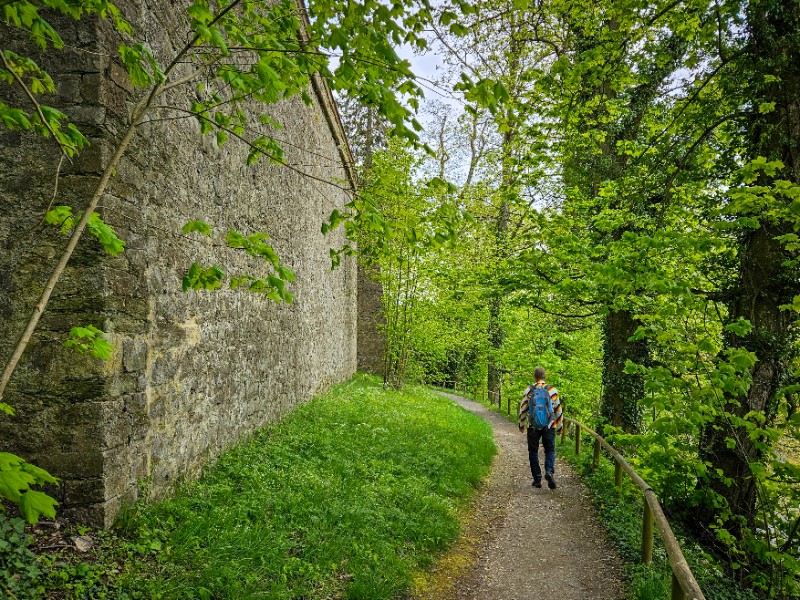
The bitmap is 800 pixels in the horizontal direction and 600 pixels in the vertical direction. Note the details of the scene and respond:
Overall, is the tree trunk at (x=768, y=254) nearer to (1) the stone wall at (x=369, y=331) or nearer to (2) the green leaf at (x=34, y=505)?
(2) the green leaf at (x=34, y=505)

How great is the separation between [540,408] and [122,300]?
20.6 feet

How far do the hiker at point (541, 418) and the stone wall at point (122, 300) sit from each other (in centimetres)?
457

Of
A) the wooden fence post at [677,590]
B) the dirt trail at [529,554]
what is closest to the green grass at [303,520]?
the dirt trail at [529,554]

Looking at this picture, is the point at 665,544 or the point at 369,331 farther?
the point at 369,331

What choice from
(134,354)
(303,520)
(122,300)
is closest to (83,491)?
(134,354)

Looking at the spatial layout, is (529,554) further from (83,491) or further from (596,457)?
(83,491)

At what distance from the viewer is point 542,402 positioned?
7.95 meters

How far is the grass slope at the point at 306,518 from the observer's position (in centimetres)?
383

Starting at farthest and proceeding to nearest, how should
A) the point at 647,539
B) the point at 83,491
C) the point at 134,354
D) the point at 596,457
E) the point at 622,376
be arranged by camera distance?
the point at 622,376 → the point at 596,457 → the point at 647,539 → the point at 134,354 → the point at 83,491

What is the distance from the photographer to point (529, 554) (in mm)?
5891

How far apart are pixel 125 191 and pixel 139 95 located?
869mm

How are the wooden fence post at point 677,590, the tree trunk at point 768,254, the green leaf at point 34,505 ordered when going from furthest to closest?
the tree trunk at point 768,254 → the wooden fence post at point 677,590 → the green leaf at point 34,505

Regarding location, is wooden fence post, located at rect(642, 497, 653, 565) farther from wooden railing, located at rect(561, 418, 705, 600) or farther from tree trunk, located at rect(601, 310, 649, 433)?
tree trunk, located at rect(601, 310, 649, 433)

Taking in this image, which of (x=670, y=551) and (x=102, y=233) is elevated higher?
(x=102, y=233)
